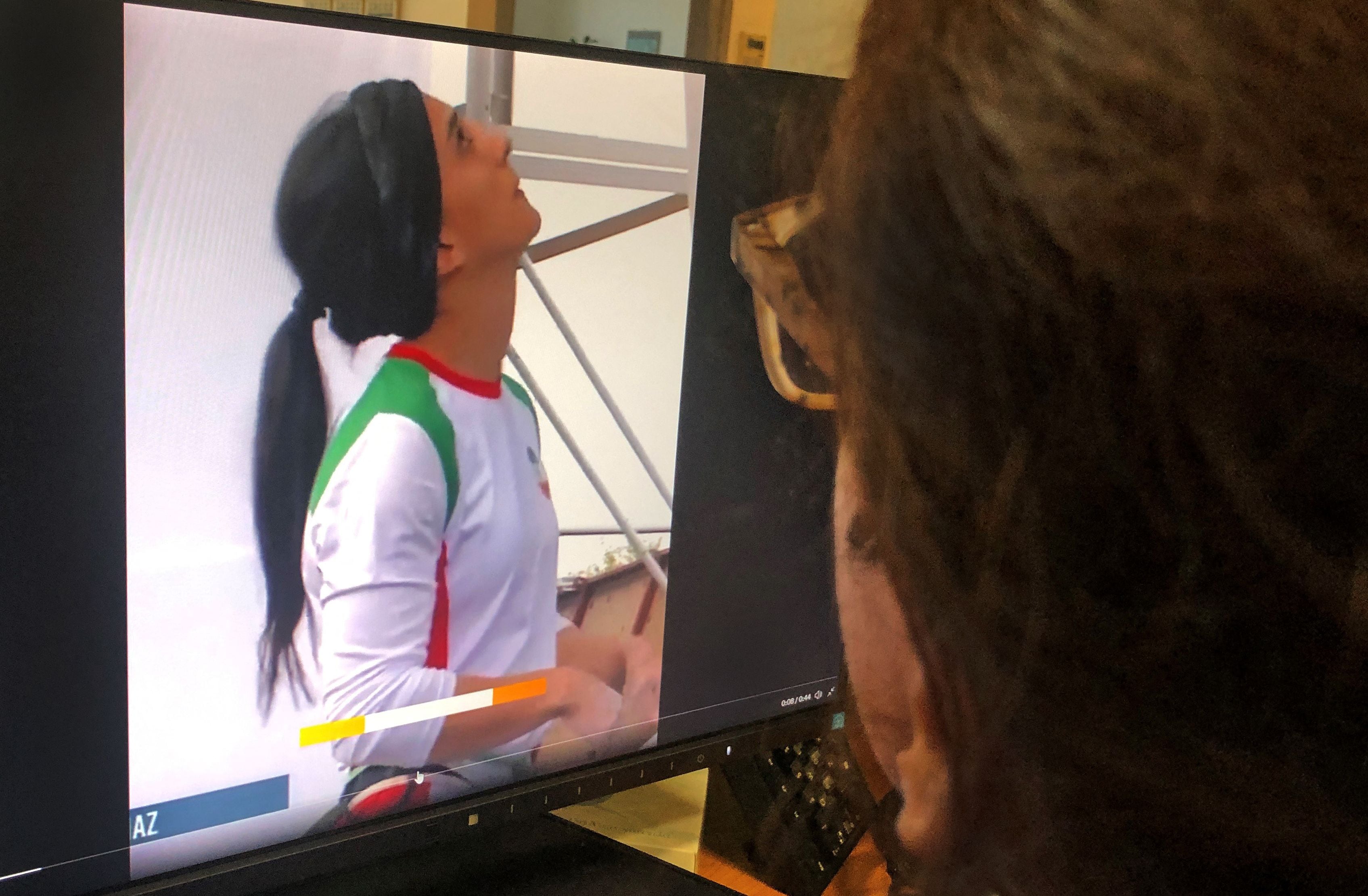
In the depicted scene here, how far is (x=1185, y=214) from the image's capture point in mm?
207

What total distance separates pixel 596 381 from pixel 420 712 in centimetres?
21

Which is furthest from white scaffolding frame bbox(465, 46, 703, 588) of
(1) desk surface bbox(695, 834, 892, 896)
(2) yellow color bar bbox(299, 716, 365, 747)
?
(1) desk surface bbox(695, 834, 892, 896)

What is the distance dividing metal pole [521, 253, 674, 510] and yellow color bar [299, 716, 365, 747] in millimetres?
220

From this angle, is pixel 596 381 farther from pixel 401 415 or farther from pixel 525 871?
pixel 525 871

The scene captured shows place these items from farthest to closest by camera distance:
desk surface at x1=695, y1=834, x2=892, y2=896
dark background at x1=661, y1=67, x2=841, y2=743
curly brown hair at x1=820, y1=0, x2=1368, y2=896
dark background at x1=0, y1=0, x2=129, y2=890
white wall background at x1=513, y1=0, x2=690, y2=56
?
white wall background at x1=513, y1=0, x2=690, y2=56, desk surface at x1=695, y1=834, x2=892, y2=896, dark background at x1=661, y1=67, x2=841, y2=743, dark background at x1=0, y1=0, x2=129, y2=890, curly brown hair at x1=820, y1=0, x2=1368, y2=896

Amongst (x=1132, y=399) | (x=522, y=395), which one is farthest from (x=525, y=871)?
(x=1132, y=399)

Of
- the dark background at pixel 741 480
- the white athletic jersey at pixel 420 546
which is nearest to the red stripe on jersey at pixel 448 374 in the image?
the white athletic jersey at pixel 420 546

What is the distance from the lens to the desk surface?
778 mm

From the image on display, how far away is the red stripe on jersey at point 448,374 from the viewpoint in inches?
21.5

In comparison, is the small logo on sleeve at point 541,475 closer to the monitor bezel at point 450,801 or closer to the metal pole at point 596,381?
the metal pole at point 596,381

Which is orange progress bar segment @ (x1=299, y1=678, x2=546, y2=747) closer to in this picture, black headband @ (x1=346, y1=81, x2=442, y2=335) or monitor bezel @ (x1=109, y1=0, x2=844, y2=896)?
monitor bezel @ (x1=109, y1=0, x2=844, y2=896)

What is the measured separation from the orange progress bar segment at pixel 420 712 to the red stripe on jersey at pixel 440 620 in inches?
1.0

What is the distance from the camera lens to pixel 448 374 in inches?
22.2

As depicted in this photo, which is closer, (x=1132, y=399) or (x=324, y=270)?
(x=1132, y=399)
